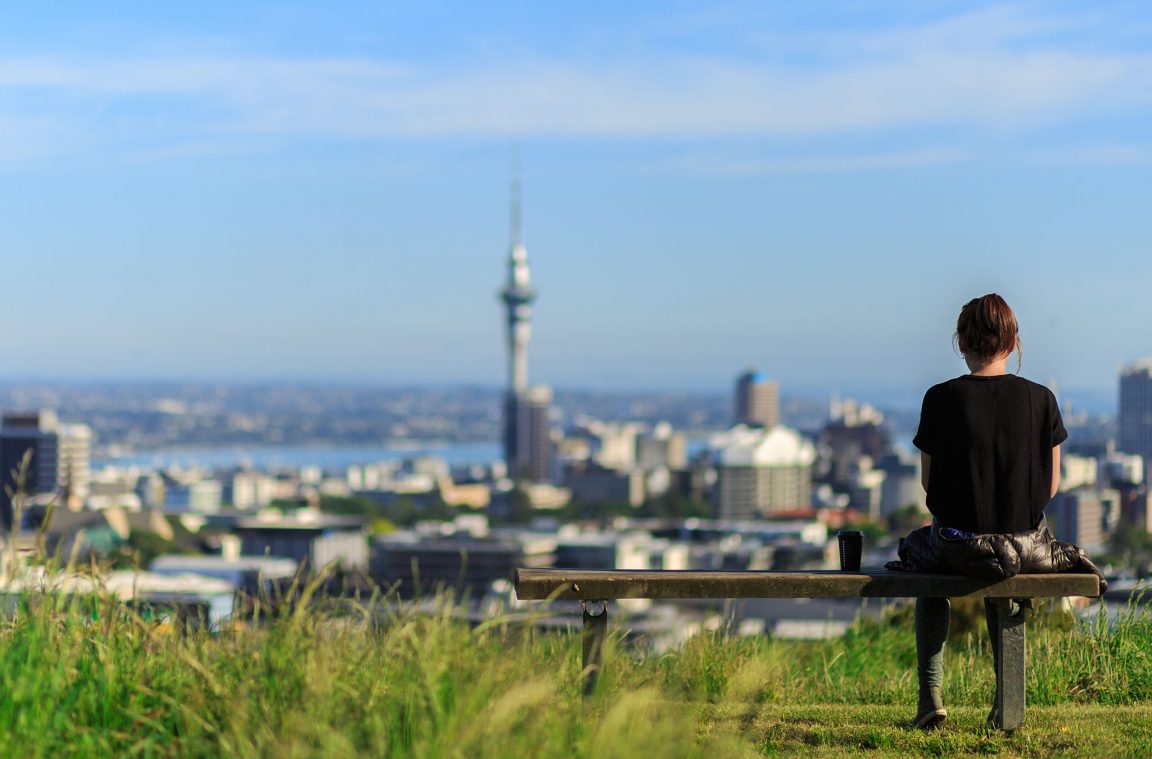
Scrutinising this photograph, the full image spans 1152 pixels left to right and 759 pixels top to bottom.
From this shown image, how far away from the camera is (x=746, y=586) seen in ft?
14.3

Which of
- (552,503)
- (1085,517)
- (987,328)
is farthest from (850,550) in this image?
(552,503)

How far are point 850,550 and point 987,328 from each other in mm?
773

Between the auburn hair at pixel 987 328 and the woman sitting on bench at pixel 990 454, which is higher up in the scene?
the auburn hair at pixel 987 328

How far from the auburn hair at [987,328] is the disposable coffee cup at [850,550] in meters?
0.64

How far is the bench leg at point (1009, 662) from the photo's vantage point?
4465mm

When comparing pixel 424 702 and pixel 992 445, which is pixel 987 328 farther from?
pixel 424 702

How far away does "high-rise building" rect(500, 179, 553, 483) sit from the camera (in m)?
173

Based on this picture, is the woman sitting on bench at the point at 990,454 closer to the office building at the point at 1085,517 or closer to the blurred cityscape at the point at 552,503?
the blurred cityscape at the point at 552,503

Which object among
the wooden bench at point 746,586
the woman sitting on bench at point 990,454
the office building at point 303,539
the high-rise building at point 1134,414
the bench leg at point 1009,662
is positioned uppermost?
the woman sitting on bench at point 990,454

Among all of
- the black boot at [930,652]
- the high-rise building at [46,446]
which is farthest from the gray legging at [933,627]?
the high-rise building at [46,446]

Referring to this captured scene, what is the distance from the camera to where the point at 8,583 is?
4438mm

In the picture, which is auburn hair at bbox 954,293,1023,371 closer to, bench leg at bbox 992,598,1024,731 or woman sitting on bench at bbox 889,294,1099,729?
woman sitting on bench at bbox 889,294,1099,729

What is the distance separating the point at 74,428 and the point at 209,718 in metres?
112

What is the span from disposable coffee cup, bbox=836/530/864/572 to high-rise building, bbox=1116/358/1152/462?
108703mm
